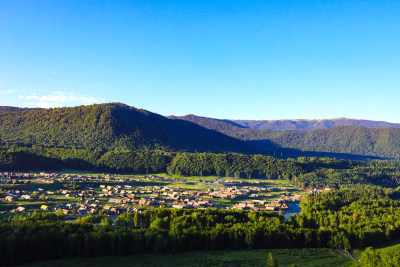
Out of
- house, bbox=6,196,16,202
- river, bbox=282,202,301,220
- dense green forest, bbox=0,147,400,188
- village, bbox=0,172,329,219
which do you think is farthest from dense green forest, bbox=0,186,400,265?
dense green forest, bbox=0,147,400,188

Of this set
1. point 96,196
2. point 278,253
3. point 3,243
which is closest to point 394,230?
point 278,253

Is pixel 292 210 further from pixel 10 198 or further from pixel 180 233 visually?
pixel 10 198

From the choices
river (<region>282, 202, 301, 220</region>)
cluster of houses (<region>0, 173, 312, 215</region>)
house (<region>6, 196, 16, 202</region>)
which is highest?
house (<region>6, 196, 16, 202</region>)

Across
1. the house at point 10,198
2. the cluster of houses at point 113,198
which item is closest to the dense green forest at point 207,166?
the cluster of houses at point 113,198

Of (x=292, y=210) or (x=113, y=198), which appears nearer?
(x=292, y=210)

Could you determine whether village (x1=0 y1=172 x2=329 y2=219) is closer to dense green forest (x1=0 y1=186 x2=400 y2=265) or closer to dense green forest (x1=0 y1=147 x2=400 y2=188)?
dense green forest (x1=0 y1=186 x2=400 y2=265)

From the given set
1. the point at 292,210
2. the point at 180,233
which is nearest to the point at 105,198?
the point at 180,233

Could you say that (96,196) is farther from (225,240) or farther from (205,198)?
(225,240)
